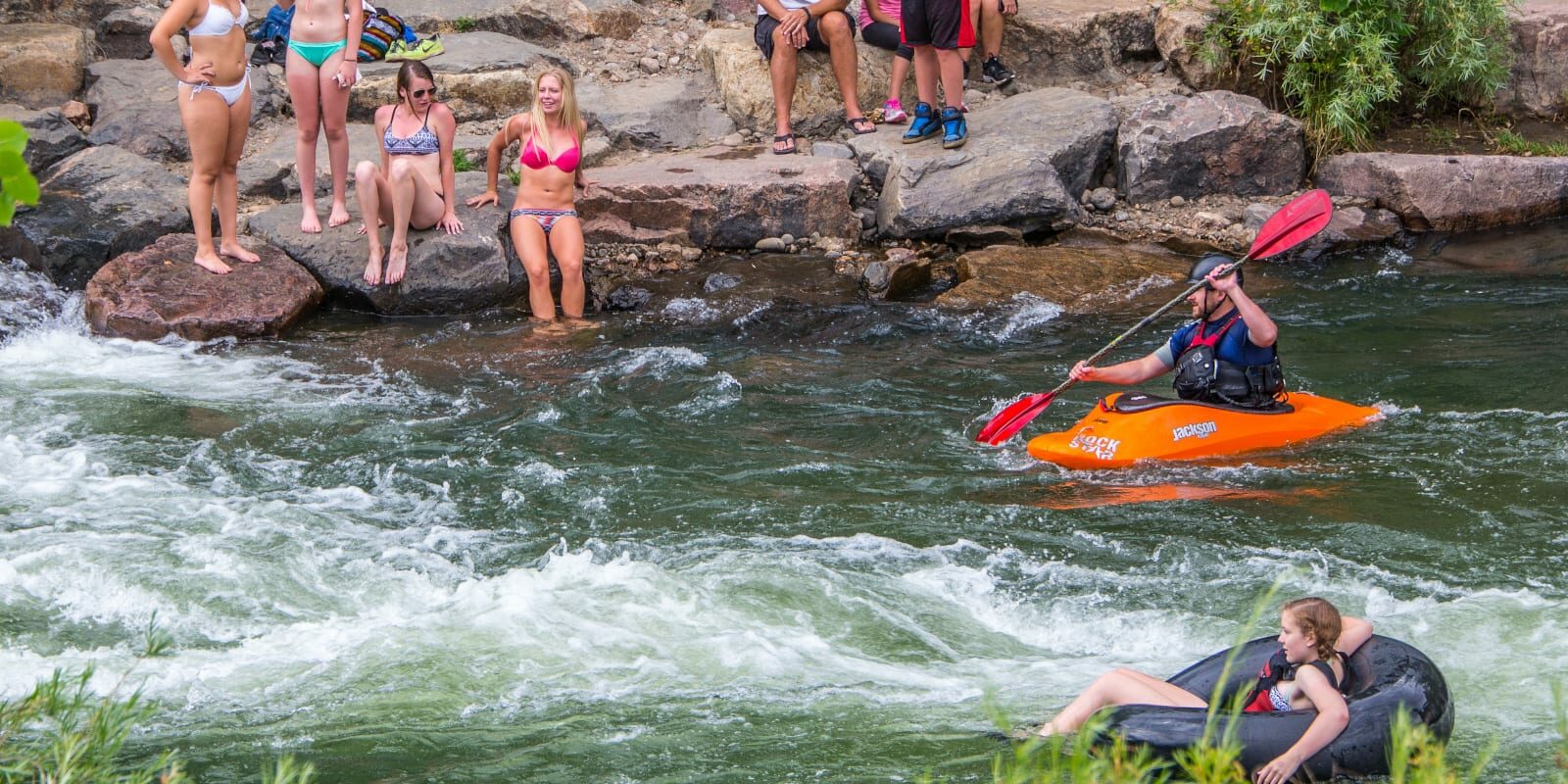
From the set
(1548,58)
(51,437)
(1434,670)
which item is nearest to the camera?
(1434,670)

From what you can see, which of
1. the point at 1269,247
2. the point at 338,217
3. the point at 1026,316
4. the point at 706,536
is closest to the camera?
the point at 706,536

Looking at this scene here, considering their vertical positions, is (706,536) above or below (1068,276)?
below

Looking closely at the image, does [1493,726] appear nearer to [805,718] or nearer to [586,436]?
[805,718]

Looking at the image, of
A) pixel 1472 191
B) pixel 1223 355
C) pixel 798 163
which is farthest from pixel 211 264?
pixel 1472 191

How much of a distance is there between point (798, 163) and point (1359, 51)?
12.0ft

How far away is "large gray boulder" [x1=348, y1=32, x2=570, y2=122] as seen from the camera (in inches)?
368

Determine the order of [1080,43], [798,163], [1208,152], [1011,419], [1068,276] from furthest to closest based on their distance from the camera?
[1080,43]
[1208,152]
[798,163]
[1068,276]
[1011,419]

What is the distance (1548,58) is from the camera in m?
9.42

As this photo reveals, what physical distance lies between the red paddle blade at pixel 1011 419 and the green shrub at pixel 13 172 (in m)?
4.34

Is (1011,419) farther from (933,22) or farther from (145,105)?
(145,105)

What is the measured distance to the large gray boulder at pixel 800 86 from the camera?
371 inches

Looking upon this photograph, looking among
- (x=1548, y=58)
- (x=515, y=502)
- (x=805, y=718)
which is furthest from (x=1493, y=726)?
(x=1548, y=58)

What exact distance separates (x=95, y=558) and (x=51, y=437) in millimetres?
1419

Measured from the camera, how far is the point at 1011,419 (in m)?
5.84
